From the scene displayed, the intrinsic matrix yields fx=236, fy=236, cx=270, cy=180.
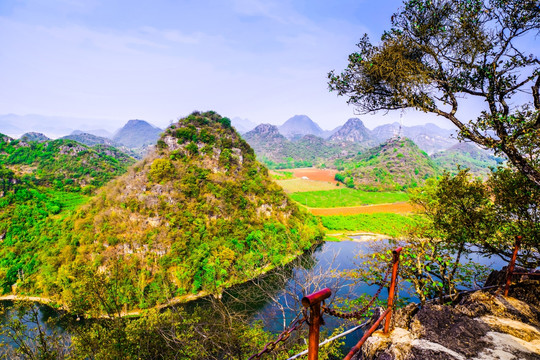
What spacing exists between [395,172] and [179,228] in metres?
95.9

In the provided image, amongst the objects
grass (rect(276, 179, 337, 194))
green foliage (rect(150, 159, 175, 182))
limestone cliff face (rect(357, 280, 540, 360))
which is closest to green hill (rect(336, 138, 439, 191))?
grass (rect(276, 179, 337, 194))

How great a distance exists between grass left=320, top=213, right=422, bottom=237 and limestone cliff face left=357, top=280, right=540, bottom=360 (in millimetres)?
44352

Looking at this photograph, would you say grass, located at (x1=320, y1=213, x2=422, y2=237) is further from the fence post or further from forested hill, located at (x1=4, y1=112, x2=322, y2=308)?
the fence post

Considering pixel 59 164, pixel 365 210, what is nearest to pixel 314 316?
pixel 365 210

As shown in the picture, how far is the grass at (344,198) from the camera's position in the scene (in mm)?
70688

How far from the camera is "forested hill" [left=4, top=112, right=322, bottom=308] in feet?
83.4

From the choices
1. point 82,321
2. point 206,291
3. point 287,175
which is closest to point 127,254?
point 82,321

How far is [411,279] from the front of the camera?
19.9 feet

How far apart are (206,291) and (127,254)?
9.90 m

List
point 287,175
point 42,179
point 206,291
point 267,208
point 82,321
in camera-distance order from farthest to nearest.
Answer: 1. point 287,175
2. point 42,179
3. point 267,208
4. point 206,291
5. point 82,321

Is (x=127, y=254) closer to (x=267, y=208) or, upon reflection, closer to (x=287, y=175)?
(x=267, y=208)

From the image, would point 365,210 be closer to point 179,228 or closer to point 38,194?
point 179,228

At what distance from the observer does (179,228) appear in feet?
97.5

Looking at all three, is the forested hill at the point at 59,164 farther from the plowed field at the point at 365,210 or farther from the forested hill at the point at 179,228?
the plowed field at the point at 365,210
